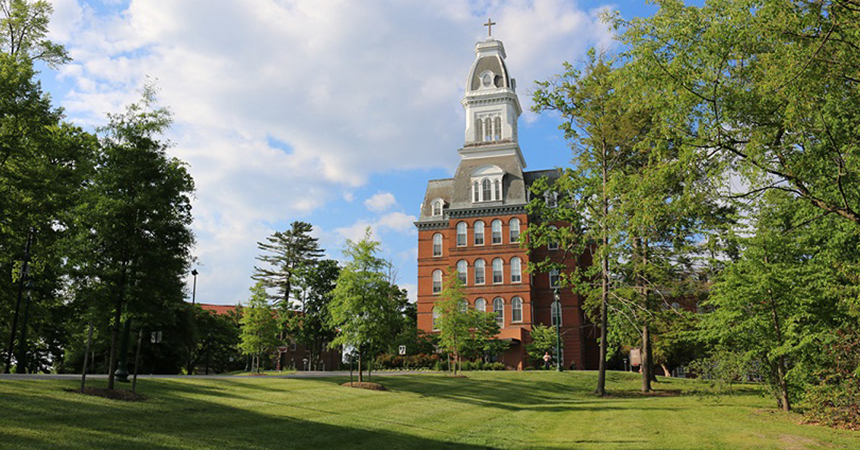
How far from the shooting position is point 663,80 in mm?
13633

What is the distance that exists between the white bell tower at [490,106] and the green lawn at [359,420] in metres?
40.2

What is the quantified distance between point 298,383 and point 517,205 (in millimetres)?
35954

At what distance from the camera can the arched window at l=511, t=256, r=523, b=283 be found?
190ft

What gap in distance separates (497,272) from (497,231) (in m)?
3.88

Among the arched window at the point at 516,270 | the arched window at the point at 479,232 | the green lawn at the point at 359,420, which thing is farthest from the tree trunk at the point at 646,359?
the arched window at the point at 479,232

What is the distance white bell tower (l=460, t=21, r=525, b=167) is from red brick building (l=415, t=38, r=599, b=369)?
10 centimetres

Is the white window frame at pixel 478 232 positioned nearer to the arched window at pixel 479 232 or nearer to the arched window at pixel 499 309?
the arched window at pixel 479 232

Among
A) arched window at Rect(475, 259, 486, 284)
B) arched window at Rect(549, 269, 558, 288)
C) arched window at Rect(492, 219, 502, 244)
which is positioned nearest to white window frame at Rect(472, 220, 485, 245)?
arched window at Rect(492, 219, 502, 244)

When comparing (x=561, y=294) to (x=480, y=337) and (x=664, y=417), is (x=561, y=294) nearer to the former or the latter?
(x=480, y=337)

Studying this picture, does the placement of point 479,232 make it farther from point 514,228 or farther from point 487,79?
point 487,79

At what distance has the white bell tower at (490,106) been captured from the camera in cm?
6341

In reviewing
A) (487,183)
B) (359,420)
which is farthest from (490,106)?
(359,420)

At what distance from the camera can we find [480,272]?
59156 mm

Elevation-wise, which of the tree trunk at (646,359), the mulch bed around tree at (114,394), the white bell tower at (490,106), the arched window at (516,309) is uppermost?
the white bell tower at (490,106)
